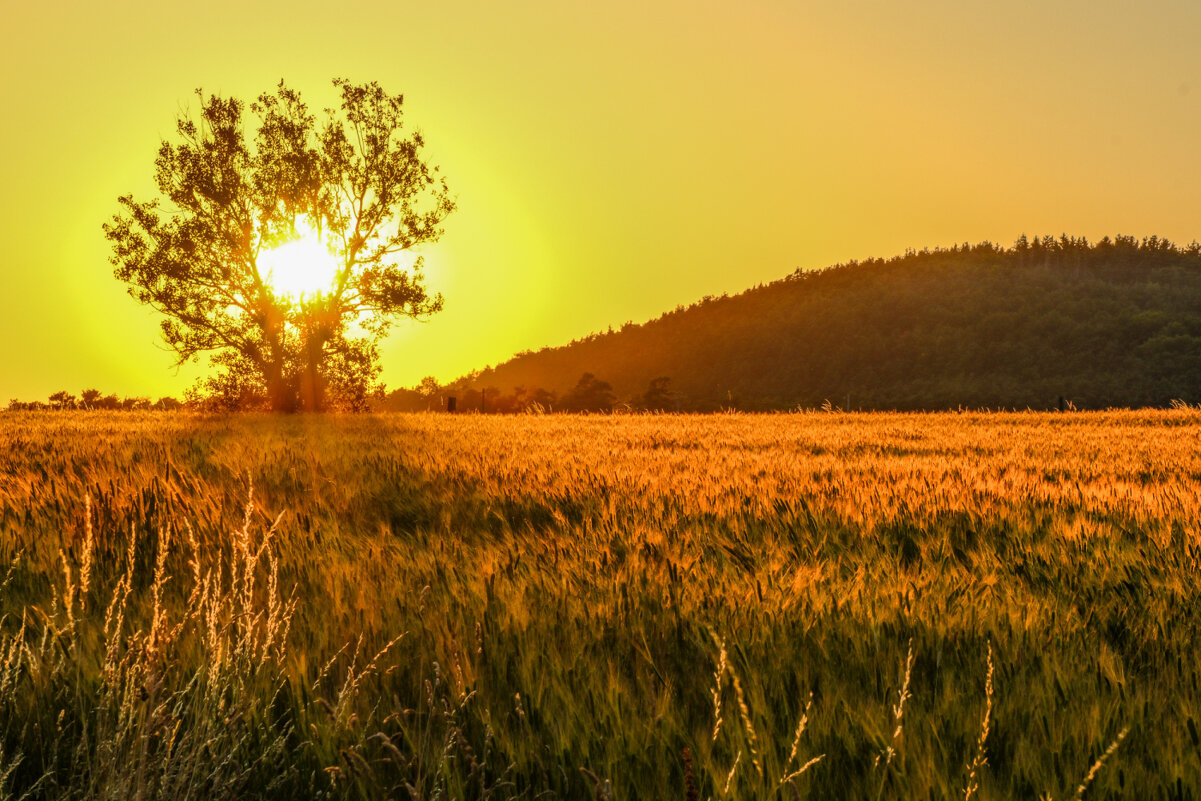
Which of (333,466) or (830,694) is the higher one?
(333,466)

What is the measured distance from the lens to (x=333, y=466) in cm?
874

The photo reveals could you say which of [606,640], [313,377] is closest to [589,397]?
[313,377]

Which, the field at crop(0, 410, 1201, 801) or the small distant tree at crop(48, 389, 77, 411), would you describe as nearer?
the field at crop(0, 410, 1201, 801)

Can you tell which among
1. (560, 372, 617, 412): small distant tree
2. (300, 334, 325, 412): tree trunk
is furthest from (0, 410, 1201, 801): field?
(560, 372, 617, 412): small distant tree

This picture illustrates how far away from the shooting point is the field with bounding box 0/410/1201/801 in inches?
91.4

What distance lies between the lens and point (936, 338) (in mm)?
95812

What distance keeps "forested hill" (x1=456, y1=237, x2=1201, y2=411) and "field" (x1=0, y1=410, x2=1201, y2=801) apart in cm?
5937

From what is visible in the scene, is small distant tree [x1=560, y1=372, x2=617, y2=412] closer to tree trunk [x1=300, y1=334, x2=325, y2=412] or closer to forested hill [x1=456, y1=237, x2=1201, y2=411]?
forested hill [x1=456, y1=237, x2=1201, y2=411]

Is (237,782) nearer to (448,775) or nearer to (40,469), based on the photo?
(448,775)

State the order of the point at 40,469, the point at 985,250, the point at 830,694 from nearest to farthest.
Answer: the point at 830,694
the point at 40,469
the point at 985,250

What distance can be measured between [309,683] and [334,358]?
1357 inches

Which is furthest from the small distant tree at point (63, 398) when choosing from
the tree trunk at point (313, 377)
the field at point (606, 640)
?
the field at point (606, 640)

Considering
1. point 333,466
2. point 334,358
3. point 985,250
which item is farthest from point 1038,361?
point 333,466

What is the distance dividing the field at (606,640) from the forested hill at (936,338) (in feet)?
195
